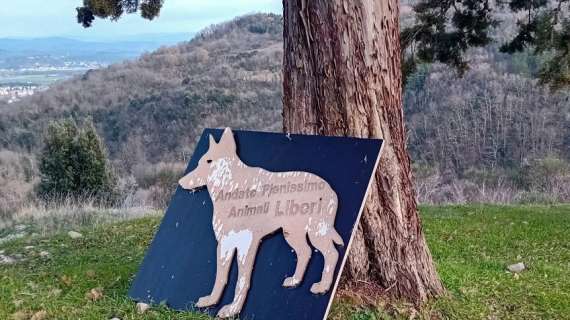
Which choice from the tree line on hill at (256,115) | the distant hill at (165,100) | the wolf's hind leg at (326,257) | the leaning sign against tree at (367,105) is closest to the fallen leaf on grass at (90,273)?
the leaning sign against tree at (367,105)

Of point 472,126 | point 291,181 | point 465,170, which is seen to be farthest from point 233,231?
point 472,126

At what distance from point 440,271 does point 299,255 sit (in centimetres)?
135

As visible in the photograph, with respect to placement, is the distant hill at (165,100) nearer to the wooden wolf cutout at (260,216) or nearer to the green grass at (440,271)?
the green grass at (440,271)

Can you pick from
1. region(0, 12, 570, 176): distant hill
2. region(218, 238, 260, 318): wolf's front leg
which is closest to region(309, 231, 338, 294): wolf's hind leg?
region(218, 238, 260, 318): wolf's front leg

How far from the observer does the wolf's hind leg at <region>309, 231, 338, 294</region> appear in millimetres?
2801

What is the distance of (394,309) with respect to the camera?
124 inches

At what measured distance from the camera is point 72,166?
1644 centimetres

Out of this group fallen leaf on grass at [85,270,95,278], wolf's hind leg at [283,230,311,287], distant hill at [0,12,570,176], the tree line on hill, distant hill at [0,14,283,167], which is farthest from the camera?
distant hill at [0,14,283,167]

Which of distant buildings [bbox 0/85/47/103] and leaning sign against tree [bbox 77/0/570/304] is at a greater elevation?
leaning sign against tree [bbox 77/0/570/304]

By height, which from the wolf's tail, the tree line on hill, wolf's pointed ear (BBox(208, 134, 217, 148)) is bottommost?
the tree line on hill

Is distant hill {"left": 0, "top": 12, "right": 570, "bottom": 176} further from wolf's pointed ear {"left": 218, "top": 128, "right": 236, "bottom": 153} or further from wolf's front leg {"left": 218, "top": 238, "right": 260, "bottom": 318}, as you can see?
wolf's front leg {"left": 218, "top": 238, "right": 260, "bottom": 318}

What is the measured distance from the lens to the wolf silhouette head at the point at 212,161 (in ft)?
11.3

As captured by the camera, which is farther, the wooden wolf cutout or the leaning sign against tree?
the leaning sign against tree

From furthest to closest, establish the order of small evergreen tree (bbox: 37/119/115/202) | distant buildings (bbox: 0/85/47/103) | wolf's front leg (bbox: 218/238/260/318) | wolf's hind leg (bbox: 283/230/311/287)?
distant buildings (bbox: 0/85/47/103)
small evergreen tree (bbox: 37/119/115/202)
wolf's front leg (bbox: 218/238/260/318)
wolf's hind leg (bbox: 283/230/311/287)
